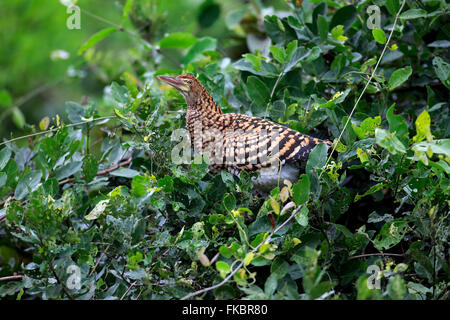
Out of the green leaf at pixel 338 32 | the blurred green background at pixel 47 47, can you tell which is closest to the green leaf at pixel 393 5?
the green leaf at pixel 338 32

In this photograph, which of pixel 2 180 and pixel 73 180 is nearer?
pixel 2 180

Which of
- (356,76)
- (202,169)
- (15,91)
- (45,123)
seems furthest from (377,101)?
(15,91)

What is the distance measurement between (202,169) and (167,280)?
33 cm

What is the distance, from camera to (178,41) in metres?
2.22

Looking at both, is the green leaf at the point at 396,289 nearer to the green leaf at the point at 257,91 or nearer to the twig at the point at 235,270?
the twig at the point at 235,270

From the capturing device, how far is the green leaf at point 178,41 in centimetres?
220

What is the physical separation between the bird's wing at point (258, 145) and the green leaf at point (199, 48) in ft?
2.05

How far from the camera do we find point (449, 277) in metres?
1.13

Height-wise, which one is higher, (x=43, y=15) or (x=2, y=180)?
(x=43, y=15)

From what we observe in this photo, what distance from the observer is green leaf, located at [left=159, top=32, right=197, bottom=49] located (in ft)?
7.22

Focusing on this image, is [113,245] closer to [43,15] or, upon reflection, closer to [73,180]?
[73,180]

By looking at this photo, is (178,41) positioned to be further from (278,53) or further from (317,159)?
(317,159)

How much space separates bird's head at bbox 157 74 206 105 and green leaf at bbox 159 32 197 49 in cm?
49

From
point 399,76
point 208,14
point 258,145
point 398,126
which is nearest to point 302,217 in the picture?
point 398,126
